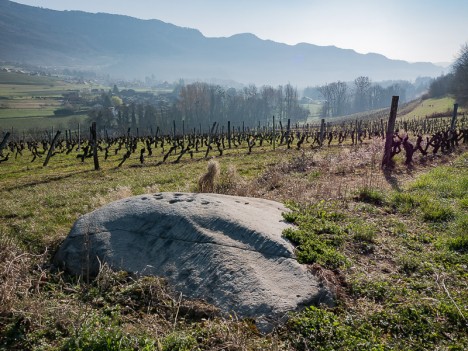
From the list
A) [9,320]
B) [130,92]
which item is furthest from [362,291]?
[130,92]

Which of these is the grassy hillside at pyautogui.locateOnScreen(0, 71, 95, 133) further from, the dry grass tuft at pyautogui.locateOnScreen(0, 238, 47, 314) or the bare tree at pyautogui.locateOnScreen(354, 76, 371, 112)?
the bare tree at pyautogui.locateOnScreen(354, 76, 371, 112)

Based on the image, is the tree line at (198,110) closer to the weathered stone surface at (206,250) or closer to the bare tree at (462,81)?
the bare tree at (462,81)

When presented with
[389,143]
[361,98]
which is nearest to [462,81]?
[389,143]

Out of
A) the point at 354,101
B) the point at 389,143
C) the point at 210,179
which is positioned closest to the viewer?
the point at 210,179

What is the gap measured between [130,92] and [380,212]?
19704cm

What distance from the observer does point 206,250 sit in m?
5.11

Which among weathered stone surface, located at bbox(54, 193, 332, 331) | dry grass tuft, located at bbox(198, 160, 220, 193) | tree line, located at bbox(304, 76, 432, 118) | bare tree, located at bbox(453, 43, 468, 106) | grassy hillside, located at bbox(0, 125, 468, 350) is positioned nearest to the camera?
grassy hillside, located at bbox(0, 125, 468, 350)

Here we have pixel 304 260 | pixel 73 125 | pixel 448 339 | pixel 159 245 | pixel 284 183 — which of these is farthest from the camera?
pixel 73 125

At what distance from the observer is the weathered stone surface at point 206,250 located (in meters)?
4.38

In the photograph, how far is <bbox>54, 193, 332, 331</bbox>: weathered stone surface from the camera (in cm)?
438

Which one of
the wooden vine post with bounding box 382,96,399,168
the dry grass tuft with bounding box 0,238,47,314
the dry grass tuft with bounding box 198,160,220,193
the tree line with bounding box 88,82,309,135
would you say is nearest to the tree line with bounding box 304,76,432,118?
the tree line with bounding box 88,82,309,135

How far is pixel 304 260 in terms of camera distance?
5.09 meters

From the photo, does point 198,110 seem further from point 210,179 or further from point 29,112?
point 210,179

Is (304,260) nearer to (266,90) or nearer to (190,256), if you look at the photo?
(190,256)
